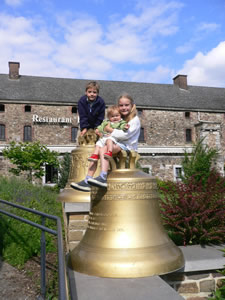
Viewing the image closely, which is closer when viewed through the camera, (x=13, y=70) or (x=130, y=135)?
(x=130, y=135)

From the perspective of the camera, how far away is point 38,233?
5176 millimetres

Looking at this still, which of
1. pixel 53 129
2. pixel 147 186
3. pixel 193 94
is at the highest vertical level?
pixel 193 94

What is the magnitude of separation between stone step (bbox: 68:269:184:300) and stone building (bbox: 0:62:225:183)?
24.2 meters

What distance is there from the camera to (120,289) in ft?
7.72

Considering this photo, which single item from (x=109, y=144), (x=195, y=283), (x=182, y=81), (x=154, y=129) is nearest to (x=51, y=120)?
(x=154, y=129)

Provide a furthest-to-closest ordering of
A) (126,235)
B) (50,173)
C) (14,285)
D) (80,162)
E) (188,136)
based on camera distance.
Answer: (188,136)
(50,173)
(80,162)
(14,285)
(126,235)

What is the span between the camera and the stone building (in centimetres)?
2708

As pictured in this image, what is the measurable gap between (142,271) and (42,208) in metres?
4.73

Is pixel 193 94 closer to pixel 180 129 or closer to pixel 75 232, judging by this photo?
pixel 180 129

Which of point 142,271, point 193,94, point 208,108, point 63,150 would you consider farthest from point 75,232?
point 193,94

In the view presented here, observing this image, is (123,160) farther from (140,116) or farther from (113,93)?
(113,93)

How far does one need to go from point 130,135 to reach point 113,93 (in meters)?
27.5

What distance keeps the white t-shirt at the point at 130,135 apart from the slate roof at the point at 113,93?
24375mm

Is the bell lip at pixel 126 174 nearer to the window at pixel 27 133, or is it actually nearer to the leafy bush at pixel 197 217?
the leafy bush at pixel 197 217
